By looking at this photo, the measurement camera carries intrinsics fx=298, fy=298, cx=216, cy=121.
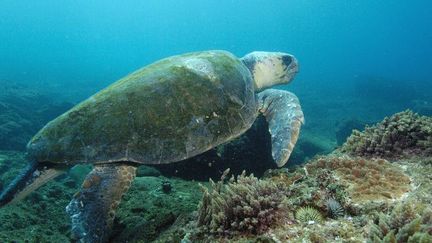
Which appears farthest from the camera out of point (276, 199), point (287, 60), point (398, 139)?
point (287, 60)

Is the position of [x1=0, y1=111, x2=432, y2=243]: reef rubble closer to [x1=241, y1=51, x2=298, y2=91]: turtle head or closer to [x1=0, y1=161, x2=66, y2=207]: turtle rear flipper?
[x1=0, y1=161, x2=66, y2=207]: turtle rear flipper

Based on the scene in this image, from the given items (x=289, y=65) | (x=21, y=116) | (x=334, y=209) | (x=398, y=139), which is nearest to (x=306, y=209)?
(x=334, y=209)

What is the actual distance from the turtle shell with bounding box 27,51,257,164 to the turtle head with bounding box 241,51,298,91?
6.77ft

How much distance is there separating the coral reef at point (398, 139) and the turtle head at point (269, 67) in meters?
2.73

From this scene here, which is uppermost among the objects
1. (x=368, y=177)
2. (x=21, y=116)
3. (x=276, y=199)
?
(x=276, y=199)

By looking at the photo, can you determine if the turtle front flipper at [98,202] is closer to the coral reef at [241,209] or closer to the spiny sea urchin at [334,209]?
the coral reef at [241,209]

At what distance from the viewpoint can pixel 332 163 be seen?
370cm

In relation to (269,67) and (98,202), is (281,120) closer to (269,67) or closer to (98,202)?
(269,67)

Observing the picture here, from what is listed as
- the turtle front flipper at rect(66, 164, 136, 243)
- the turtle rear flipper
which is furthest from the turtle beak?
the turtle rear flipper

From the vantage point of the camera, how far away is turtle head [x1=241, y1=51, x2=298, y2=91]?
21.7ft

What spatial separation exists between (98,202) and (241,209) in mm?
1772

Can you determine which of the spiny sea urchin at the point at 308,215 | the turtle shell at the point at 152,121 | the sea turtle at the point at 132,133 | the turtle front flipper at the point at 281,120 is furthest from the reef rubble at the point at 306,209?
the turtle shell at the point at 152,121

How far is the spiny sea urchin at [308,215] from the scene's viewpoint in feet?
8.51

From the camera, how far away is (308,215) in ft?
8.65
